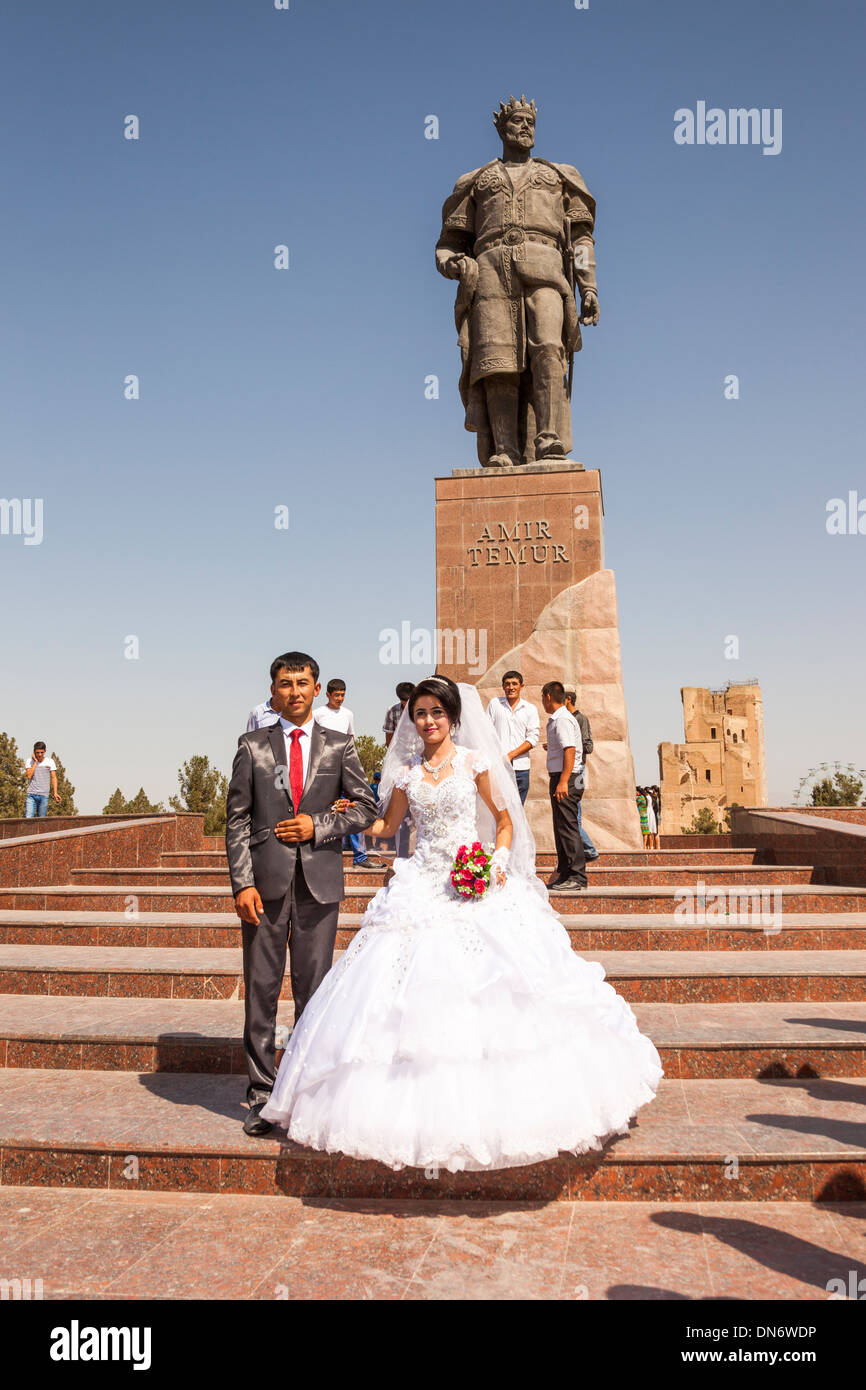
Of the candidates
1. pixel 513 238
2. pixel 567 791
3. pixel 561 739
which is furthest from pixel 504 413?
pixel 567 791

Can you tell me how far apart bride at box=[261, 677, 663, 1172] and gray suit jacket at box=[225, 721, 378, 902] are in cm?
20

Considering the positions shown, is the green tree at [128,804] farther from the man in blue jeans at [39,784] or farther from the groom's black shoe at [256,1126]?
the groom's black shoe at [256,1126]

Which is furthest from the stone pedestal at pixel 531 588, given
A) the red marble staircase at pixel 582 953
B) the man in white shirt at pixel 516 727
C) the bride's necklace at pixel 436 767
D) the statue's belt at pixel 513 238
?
the bride's necklace at pixel 436 767

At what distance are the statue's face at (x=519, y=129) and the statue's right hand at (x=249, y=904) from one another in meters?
Result: 11.1

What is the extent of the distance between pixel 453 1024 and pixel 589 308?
1087 centimetres

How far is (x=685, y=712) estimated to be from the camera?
6519 cm

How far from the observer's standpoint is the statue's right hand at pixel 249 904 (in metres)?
4.13

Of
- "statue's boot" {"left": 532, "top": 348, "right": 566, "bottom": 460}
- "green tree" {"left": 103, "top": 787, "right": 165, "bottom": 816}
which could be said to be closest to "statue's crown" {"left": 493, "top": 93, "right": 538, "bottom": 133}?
"statue's boot" {"left": 532, "top": 348, "right": 566, "bottom": 460}

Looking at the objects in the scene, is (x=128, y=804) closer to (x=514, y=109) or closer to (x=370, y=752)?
(x=370, y=752)

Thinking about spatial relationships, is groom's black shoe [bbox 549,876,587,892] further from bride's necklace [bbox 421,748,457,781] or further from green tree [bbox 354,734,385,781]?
green tree [bbox 354,734,385,781]

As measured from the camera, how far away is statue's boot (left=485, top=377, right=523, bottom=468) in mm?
12398

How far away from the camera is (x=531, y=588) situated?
460 inches
